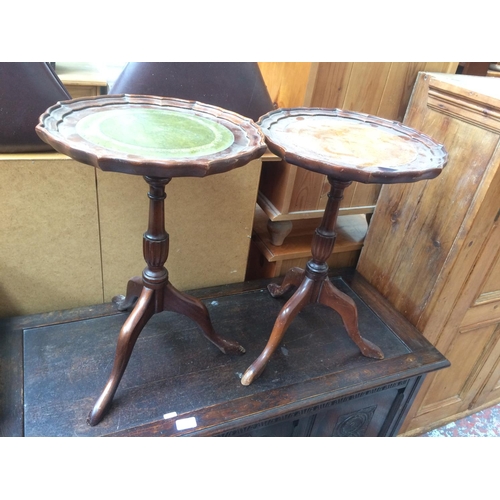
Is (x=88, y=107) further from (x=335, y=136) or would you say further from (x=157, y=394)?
(x=157, y=394)

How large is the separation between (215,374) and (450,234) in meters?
0.80

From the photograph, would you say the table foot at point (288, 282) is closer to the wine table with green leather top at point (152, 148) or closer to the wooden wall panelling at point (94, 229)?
the wooden wall panelling at point (94, 229)

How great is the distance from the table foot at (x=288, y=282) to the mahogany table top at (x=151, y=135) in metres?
0.56

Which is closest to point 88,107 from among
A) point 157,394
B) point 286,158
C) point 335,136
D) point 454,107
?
point 286,158

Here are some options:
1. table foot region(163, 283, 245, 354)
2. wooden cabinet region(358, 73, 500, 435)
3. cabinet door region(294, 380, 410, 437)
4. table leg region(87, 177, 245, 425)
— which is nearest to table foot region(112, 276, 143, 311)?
table leg region(87, 177, 245, 425)

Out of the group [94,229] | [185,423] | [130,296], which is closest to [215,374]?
[185,423]

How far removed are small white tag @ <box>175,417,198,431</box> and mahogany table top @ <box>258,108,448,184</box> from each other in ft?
2.06

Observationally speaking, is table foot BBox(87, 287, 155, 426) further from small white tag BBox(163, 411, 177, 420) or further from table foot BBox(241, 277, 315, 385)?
table foot BBox(241, 277, 315, 385)

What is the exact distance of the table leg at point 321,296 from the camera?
1.12 meters

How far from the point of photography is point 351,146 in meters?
0.99

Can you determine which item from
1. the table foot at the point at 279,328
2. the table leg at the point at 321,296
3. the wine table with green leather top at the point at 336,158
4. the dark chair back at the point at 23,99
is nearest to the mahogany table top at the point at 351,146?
the wine table with green leather top at the point at 336,158

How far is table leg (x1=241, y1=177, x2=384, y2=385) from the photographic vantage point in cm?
112

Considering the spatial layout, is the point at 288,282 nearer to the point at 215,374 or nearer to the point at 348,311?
the point at 348,311

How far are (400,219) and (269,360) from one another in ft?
2.17
